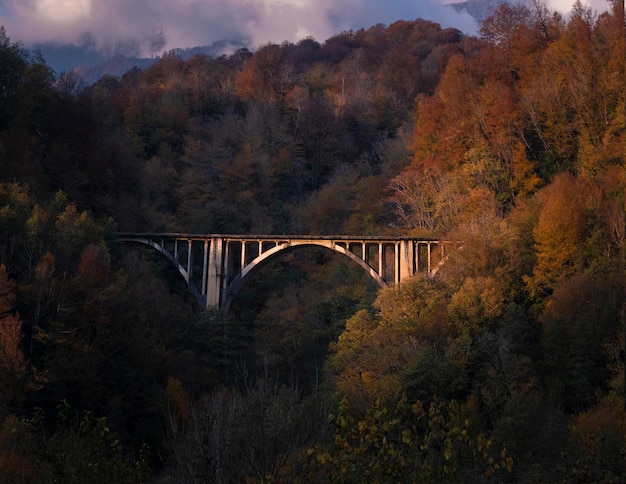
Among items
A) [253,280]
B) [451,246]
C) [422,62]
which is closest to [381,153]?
[253,280]

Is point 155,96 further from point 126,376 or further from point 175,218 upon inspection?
point 126,376

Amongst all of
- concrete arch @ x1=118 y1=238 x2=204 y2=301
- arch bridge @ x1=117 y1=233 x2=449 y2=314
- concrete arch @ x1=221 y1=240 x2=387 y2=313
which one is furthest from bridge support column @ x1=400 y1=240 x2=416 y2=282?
concrete arch @ x1=118 y1=238 x2=204 y2=301

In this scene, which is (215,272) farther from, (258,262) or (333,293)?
(333,293)

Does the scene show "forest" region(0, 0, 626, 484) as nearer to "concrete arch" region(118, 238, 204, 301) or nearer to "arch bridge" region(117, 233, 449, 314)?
"concrete arch" region(118, 238, 204, 301)

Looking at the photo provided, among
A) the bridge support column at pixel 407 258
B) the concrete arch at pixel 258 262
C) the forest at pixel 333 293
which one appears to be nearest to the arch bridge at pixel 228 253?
the concrete arch at pixel 258 262

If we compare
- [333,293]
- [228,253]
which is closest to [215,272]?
[228,253]

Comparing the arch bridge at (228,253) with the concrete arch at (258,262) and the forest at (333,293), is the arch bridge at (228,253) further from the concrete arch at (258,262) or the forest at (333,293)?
the forest at (333,293)
